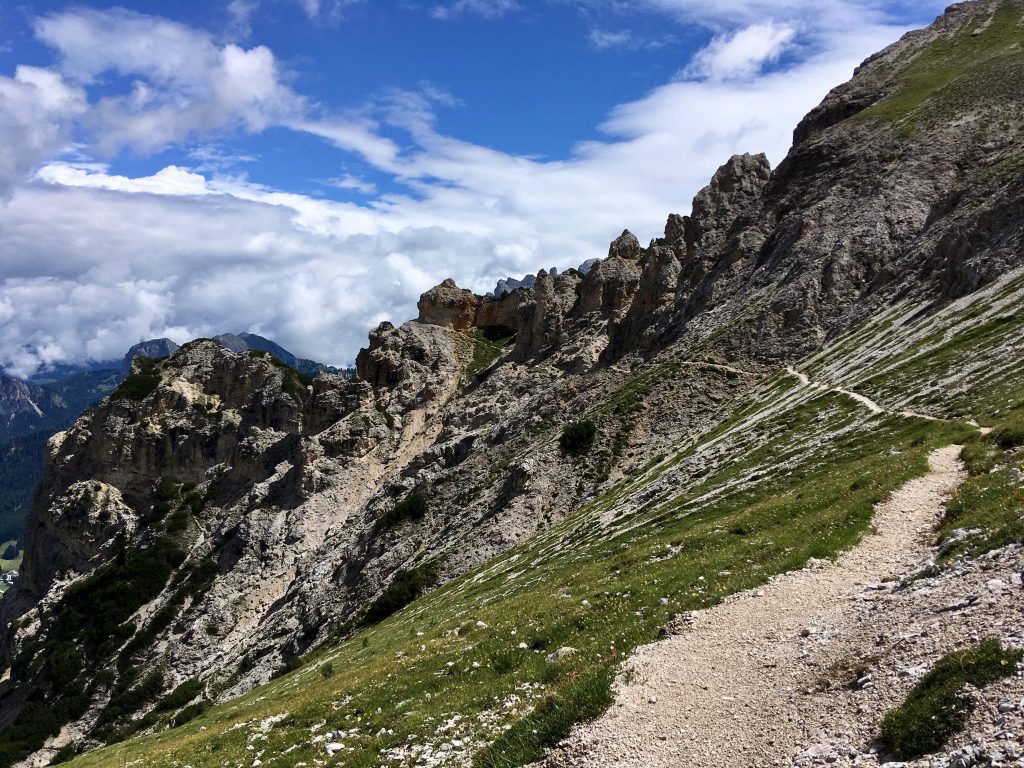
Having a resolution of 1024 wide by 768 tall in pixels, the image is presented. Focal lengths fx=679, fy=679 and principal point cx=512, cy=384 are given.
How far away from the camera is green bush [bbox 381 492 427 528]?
81.7 m

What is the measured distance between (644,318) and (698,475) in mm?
66387

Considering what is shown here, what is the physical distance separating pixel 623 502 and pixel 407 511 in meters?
37.8

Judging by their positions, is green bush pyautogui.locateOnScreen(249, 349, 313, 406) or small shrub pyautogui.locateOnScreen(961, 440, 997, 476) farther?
green bush pyautogui.locateOnScreen(249, 349, 313, 406)

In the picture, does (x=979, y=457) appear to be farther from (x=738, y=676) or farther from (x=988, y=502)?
(x=738, y=676)

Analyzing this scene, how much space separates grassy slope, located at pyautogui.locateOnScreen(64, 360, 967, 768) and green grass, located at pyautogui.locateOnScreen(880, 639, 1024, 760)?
19.5 feet

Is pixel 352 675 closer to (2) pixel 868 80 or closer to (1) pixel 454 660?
(1) pixel 454 660

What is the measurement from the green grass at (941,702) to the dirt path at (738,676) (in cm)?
167

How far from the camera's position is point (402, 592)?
64438 millimetres

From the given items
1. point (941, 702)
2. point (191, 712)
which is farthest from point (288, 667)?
point (941, 702)

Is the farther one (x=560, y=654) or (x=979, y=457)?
(x=979, y=457)

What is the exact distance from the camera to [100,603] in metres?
112

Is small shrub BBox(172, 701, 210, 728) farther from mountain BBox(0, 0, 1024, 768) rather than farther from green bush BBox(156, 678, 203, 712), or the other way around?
green bush BBox(156, 678, 203, 712)

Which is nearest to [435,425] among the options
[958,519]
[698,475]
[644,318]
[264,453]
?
[264,453]

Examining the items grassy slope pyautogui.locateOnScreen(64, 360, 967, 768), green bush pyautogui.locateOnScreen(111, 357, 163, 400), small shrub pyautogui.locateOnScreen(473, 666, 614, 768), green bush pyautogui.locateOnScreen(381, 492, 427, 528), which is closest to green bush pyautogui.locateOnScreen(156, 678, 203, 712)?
green bush pyautogui.locateOnScreen(381, 492, 427, 528)
